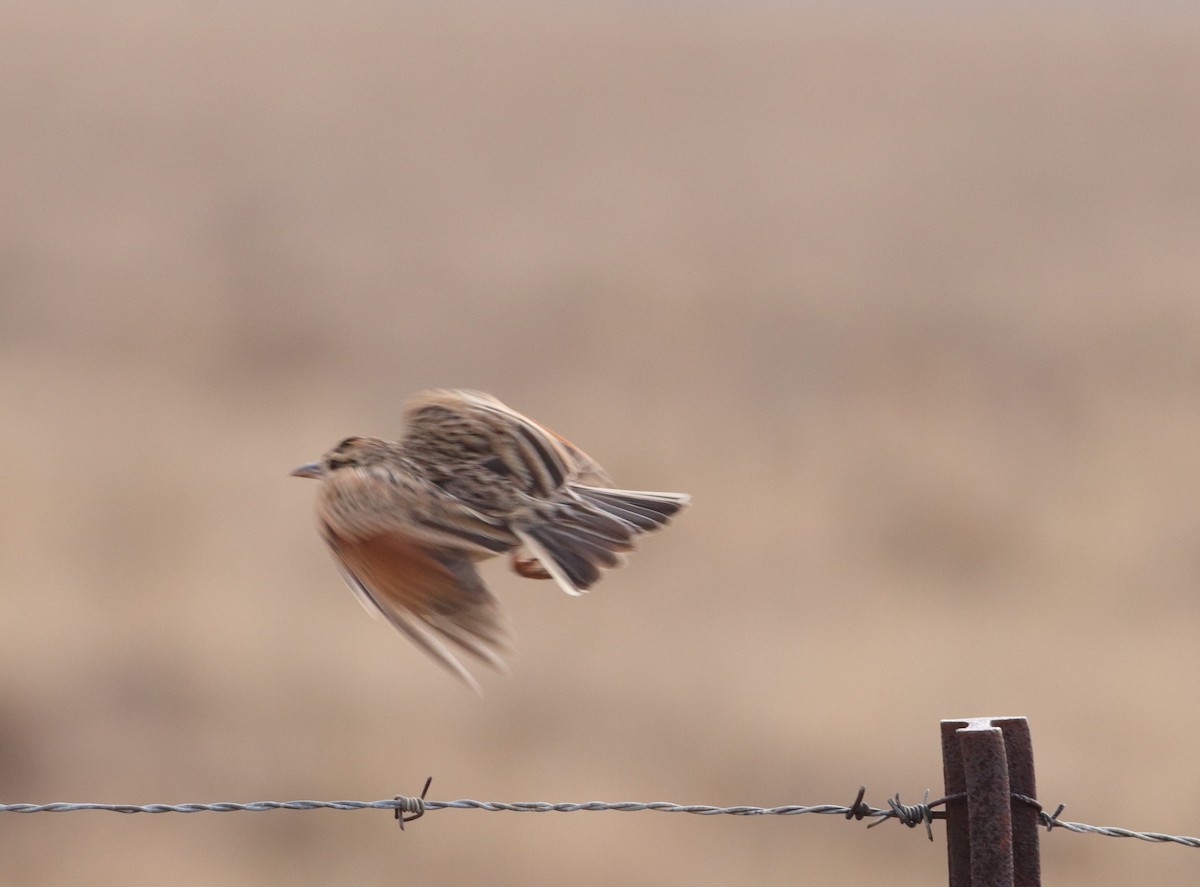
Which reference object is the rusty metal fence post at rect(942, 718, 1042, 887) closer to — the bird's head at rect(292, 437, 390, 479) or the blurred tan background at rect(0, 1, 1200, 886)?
the bird's head at rect(292, 437, 390, 479)

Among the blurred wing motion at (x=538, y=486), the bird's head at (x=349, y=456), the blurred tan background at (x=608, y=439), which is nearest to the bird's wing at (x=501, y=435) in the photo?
the blurred wing motion at (x=538, y=486)

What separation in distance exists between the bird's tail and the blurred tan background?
15.1ft

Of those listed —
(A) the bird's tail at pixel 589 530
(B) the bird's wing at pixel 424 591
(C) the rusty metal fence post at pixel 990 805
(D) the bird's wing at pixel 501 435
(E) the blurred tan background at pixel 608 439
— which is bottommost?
(C) the rusty metal fence post at pixel 990 805

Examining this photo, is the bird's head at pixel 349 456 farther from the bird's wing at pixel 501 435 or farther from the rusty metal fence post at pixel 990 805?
the rusty metal fence post at pixel 990 805

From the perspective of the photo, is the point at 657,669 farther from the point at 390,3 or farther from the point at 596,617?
the point at 390,3

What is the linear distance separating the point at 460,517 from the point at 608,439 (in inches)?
404

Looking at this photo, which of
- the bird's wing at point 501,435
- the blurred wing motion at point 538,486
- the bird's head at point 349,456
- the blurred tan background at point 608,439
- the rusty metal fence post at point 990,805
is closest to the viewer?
the rusty metal fence post at point 990,805

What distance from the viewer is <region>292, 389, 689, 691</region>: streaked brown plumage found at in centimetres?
411

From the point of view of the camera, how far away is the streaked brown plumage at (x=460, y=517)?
4113 millimetres

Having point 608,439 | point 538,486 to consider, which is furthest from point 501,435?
point 608,439

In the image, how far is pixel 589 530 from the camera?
14.4 feet

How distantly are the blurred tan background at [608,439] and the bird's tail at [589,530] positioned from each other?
4604mm

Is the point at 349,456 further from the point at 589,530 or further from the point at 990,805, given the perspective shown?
the point at 990,805

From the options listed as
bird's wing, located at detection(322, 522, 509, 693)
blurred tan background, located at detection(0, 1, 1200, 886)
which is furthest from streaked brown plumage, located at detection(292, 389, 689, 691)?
blurred tan background, located at detection(0, 1, 1200, 886)
